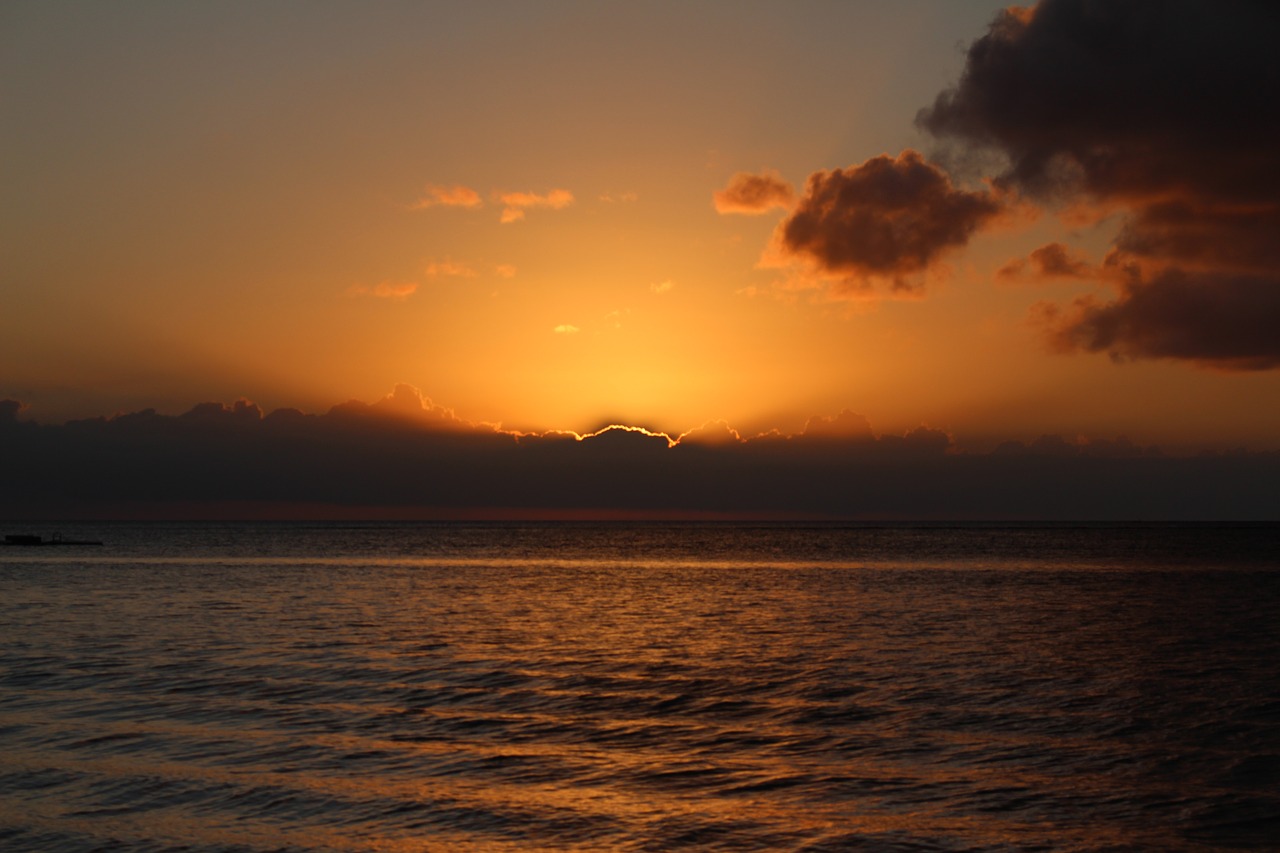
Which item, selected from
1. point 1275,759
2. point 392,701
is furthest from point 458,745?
point 1275,759

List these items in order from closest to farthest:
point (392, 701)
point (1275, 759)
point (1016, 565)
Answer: point (1275, 759) < point (392, 701) < point (1016, 565)

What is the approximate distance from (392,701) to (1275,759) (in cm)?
2353

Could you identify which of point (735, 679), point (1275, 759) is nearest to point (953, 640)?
point (735, 679)

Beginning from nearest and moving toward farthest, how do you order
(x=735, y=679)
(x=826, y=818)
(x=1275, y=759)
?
A: (x=826, y=818) < (x=1275, y=759) < (x=735, y=679)

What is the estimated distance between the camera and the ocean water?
707 inches

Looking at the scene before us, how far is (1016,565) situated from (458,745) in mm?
123762

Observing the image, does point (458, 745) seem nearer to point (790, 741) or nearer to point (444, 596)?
point (790, 741)

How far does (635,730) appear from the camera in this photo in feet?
86.7

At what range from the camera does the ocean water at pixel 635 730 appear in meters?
18.0

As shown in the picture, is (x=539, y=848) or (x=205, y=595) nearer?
(x=539, y=848)

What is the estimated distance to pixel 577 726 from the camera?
26.9m

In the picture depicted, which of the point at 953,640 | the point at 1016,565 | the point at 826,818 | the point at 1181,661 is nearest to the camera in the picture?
the point at 826,818

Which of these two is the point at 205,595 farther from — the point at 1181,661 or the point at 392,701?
the point at 1181,661

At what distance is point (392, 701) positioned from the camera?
101ft
